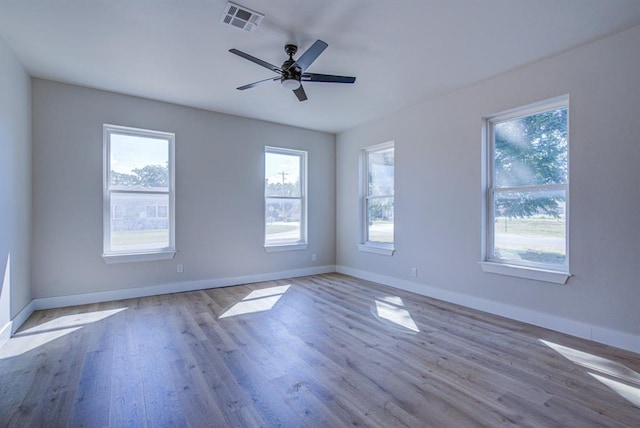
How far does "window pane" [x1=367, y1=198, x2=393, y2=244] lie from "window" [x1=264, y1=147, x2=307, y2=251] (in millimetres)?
1221

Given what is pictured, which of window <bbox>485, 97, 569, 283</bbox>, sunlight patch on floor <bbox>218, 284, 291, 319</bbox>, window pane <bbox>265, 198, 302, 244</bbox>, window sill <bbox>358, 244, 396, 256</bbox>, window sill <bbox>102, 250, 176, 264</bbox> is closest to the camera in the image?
window <bbox>485, 97, 569, 283</bbox>

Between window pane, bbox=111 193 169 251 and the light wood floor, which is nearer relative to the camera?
the light wood floor

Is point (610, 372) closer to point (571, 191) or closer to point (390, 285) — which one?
point (571, 191)

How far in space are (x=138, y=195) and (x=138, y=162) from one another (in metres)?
0.47

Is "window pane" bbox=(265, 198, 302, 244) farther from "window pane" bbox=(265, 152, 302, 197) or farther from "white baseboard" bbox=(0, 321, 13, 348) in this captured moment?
"white baseboard" bbox=(0, 321, 13, 348)

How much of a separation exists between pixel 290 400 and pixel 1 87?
3708mm

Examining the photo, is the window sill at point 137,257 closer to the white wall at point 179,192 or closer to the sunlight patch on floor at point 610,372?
the white wall at point 179,192

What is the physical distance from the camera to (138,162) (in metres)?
4.47

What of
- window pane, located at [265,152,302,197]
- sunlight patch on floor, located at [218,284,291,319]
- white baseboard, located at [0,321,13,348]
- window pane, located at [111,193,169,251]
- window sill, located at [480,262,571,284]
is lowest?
sunlight patch on floor, located at [218,284,291,319]

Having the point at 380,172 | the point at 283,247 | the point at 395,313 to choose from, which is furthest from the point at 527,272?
the point at 283,247

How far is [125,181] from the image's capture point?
4.36m

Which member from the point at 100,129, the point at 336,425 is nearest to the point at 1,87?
the point at 100,129

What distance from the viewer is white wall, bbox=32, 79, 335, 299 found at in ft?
12.7

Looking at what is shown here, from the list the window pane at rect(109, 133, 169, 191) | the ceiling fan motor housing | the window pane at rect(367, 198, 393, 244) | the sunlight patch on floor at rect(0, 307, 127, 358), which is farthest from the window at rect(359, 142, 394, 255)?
the sunlight patch on floor at rect(0, 307, 127, 358)
